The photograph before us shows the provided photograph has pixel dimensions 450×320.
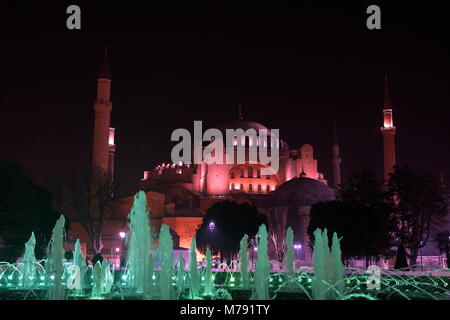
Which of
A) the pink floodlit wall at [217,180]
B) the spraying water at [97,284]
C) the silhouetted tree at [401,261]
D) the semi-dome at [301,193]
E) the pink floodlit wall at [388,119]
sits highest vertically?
the pink floodlit wall at [388,119]

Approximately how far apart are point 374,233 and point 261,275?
18.4 m

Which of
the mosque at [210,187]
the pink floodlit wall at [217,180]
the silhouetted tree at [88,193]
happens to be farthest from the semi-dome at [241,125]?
the silhouetted tree at [88,193]

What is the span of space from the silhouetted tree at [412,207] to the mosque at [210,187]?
366 inches

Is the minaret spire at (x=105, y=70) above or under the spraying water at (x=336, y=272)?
above

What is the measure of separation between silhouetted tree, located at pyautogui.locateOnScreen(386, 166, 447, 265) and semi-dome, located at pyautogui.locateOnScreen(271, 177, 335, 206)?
39.3 feet

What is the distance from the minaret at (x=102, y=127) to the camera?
45812mm

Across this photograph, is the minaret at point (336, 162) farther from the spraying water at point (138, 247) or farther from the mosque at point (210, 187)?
the spraying water at point (138, 247)

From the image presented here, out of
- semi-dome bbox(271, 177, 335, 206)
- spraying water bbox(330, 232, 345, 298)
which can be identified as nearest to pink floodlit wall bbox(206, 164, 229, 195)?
semi-dome bbox(271, 177, 335, 206)

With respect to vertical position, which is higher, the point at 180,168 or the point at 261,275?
the point at 180,168

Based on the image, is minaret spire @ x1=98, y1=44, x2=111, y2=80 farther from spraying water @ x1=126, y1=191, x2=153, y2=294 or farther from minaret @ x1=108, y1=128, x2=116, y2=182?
spraying water @ x1=126, y1=191, x2=153, y2=294
